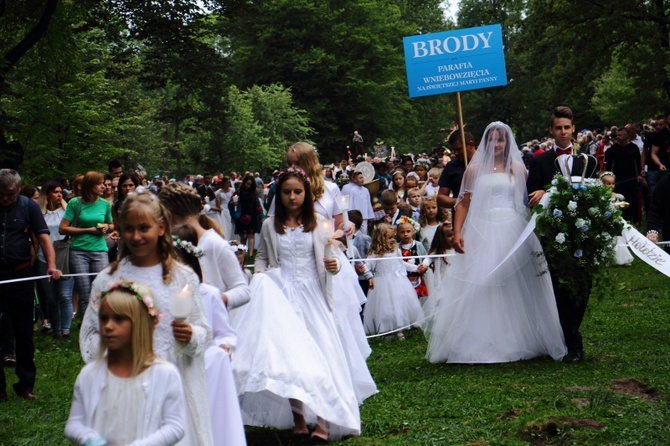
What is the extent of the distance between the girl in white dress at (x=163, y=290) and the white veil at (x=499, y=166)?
5.48 meters

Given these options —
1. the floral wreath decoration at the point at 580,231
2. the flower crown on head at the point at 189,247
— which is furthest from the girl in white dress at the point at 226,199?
the flower crown on head at the point at 189,247

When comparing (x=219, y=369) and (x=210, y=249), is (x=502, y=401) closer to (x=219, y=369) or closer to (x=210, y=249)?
(x=210, y=249)

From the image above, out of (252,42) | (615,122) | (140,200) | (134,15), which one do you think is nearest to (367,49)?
(252,42)

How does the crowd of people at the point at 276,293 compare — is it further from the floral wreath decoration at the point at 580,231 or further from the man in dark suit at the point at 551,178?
the floral wreath decoration at the point at 580,231

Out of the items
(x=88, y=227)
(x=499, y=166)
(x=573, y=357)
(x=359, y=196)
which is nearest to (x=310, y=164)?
(x=499, y=166)

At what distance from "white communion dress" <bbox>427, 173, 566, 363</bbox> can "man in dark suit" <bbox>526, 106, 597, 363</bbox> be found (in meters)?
0.16

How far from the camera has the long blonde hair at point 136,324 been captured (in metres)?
4.82

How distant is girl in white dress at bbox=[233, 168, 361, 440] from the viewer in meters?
7.36

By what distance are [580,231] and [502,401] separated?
2.19 meters

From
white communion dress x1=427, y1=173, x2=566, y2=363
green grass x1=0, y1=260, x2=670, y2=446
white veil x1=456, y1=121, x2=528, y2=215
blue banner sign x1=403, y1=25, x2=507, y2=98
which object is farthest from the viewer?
blue banner sign x1=403, y1=25, x2=507, y2=98

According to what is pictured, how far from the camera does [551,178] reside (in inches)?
417

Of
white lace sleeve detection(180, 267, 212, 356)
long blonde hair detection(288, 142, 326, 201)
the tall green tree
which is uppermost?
the tall green tree

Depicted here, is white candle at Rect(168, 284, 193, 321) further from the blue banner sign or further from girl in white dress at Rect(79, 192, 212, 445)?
the blue banner sign

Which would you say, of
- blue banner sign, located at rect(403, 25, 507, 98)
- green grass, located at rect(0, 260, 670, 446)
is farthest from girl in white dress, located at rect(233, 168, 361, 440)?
blue banner sign, located at rect(403, 25, 507, 98)
